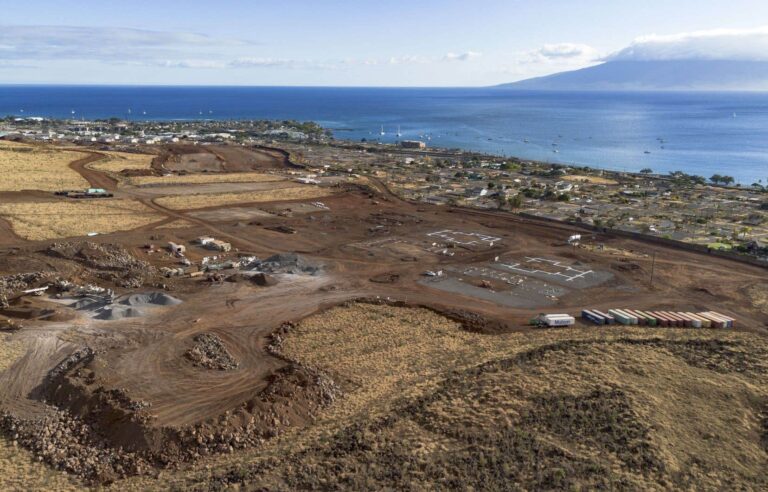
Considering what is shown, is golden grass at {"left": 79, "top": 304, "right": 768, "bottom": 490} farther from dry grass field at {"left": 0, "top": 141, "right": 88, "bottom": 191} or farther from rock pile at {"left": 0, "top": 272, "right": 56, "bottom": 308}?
dry grass field at {"left": 0, "top": 141, "right": 88, "bottom": 191}

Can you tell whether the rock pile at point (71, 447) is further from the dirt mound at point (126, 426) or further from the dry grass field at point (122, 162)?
the dry grass field at point (122, 162)

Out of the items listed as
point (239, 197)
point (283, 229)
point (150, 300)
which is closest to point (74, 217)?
point (239, 197)

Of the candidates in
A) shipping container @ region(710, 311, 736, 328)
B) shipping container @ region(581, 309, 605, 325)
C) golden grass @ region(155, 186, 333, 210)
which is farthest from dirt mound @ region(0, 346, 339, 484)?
golden grass @ region(155, 186, 333, 210)

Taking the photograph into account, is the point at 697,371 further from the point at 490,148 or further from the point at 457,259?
the point at 490,148

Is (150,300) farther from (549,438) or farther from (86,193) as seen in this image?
(86,193)

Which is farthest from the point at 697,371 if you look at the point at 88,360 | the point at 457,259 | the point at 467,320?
the point at 88,360

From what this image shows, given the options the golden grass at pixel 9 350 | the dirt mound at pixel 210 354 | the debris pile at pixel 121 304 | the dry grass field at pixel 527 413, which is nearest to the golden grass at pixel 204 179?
the debris pile at pixel 121 304
